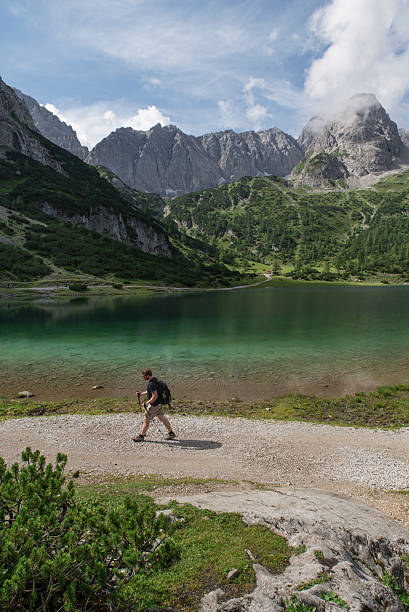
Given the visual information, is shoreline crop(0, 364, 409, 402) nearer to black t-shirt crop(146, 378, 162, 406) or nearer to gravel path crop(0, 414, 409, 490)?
gravel path crop(0, 414, 409, 490)

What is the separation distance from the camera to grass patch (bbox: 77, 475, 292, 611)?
6.14 metres

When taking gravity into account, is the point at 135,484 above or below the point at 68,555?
below

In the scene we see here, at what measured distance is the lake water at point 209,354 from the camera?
101ft

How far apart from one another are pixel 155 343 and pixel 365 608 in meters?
45.6

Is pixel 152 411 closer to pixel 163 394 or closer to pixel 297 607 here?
pixel 163 394

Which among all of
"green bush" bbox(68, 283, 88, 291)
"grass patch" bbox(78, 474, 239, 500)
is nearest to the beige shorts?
"grass patch" bbox(78, 474, 239, 500)

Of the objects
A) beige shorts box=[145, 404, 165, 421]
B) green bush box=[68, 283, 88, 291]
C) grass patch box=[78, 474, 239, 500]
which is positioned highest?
green bush box=[68, 283, 88, 291]

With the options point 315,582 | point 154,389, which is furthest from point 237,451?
point 315,582

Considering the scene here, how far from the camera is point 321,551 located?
761cm

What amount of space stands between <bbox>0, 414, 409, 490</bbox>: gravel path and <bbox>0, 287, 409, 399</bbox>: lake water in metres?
7.91

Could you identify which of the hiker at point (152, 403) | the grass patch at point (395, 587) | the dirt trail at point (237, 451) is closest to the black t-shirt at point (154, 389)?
the hiker at point (152, 403)

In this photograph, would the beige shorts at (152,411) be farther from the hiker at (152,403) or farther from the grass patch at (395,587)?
the grass patch at (395,587)

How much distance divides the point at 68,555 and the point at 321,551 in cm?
609

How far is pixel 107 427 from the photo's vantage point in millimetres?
20172
